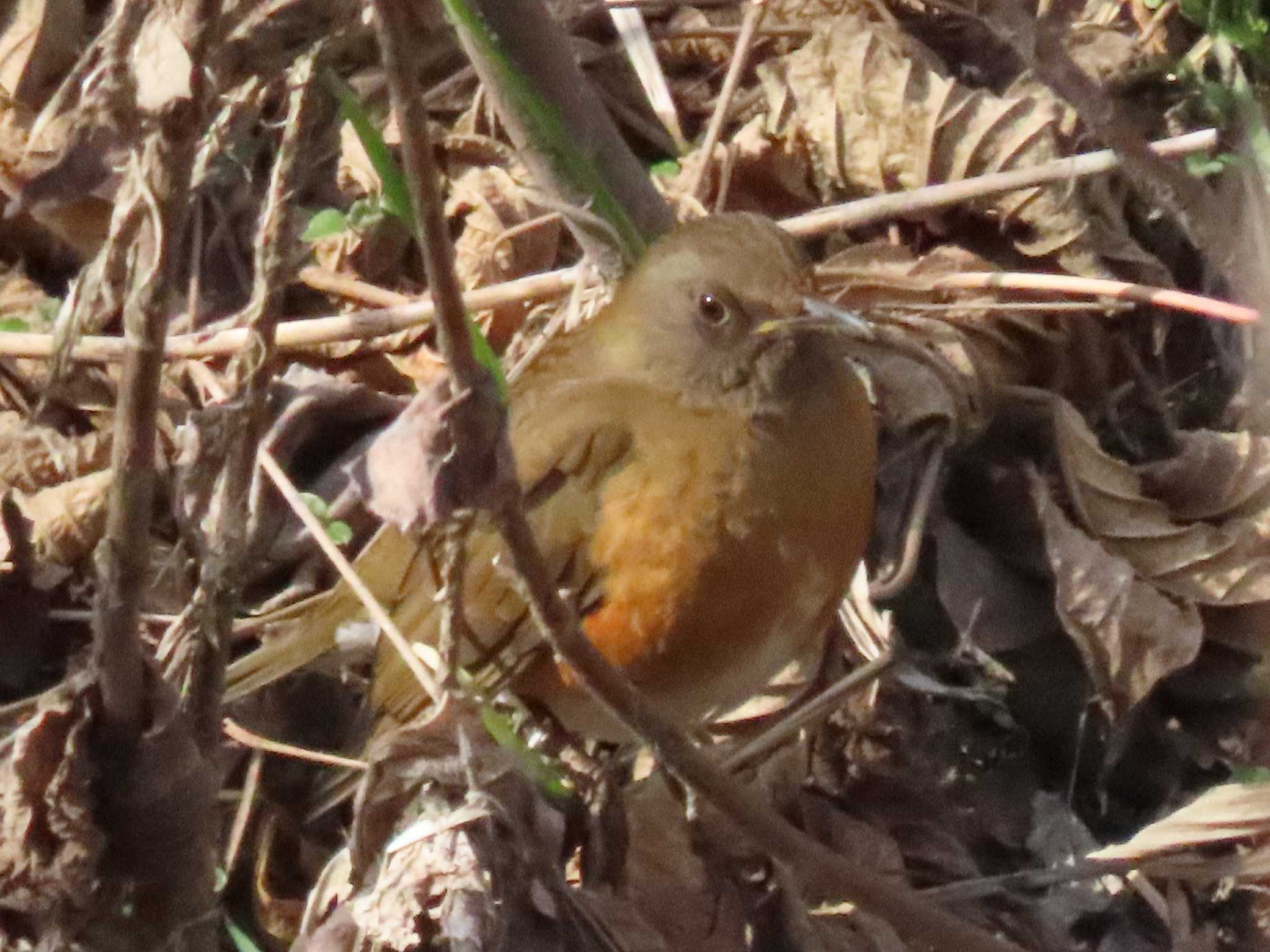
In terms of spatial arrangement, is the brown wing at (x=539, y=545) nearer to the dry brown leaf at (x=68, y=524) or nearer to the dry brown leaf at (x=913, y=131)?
the dry brown leaf at (x=68, y=524)

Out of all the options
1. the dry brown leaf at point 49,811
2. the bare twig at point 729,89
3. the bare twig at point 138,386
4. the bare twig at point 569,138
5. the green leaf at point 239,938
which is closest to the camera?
the bare twig at point 138,386

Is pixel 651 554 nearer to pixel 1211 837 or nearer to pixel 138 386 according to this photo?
pixel 1211 837

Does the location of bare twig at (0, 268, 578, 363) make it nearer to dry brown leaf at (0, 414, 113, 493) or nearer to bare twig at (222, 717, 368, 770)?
dry brown leaf at (0, 414, 113, 493)

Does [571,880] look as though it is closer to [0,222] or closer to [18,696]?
[18,696]

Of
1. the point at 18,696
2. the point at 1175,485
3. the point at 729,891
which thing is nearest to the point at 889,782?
the point at 729,891

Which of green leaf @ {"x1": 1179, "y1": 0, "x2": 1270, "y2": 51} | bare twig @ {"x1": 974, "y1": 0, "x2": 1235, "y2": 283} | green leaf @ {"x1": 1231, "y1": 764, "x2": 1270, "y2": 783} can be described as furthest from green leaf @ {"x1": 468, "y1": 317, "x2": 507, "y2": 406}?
green leaf @ {"x1": 1179, "y1": 0, "x2": 1270, "y2": 51}

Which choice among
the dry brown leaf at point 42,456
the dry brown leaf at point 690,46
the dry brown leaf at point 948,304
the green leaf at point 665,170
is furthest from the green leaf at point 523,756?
the dry brown leaf at point 690,46
